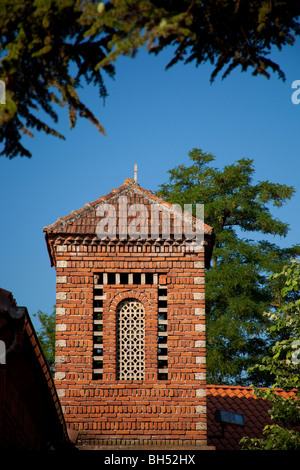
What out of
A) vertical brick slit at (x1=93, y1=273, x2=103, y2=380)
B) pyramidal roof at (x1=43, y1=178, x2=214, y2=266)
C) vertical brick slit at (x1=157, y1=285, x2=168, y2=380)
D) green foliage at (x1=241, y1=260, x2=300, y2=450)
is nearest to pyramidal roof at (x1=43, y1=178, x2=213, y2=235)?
pyramidal roof at (x1=43, y1=178, x2=214, y2=266)

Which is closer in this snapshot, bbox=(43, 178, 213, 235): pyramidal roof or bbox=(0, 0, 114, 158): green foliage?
bbox=(0, 0, 114, 158): green foliage

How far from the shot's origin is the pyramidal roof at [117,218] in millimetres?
16828

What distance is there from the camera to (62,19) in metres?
5.40

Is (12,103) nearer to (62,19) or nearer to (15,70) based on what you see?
(15,70)

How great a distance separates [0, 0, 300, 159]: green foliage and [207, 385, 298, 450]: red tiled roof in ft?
40.9

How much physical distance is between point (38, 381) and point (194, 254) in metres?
7.14

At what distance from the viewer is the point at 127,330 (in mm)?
16578

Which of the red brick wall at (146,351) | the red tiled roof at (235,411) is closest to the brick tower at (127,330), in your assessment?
the red brick wall at (146,351)

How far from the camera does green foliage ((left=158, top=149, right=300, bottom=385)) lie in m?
25.4

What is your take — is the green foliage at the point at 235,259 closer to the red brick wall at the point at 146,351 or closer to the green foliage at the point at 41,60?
the red brick wall at the point at 146,351

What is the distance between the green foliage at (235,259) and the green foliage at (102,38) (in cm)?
1941

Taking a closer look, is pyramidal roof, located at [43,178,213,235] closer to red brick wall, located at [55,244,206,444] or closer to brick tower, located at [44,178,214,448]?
brick tower, located at [44,178,214,448]

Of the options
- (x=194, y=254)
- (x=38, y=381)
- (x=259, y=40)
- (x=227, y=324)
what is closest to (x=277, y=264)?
(x=227, y=324)

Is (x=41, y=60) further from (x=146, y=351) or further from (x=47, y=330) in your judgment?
(x=47, y=330)
